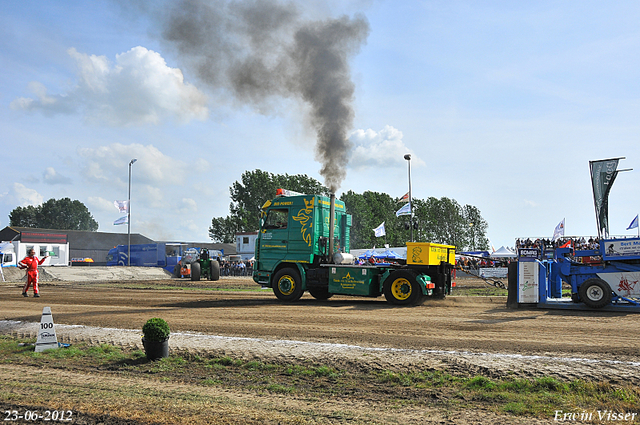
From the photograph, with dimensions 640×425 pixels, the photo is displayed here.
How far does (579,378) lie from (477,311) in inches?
298

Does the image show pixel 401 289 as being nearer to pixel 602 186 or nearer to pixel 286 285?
pixel 286 285

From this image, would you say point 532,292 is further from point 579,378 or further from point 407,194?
point 407,194

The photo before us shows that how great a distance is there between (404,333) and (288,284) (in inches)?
281

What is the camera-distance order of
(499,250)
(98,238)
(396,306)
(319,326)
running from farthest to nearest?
(98,238), (499,250), (396,306), (319,326)

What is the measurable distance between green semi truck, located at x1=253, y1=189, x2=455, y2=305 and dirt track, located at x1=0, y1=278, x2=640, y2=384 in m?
0.61

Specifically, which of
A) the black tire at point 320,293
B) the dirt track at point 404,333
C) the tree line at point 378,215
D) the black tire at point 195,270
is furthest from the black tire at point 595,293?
the tree line at point 378,215

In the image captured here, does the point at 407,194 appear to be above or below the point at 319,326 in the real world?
above

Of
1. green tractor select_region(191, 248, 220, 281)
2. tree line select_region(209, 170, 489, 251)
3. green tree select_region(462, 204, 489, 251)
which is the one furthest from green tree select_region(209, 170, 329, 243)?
green tractor select_region(191, 248, 220, 281)

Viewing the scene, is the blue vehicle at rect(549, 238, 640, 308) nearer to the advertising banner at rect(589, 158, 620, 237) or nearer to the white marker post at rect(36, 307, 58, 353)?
the advertising banner at rect(589, 158, 620, 237)

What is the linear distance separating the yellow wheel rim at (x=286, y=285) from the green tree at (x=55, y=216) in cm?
12877

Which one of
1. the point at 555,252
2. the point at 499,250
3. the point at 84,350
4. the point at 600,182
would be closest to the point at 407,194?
the point at 499,250

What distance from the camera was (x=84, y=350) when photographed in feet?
27.8

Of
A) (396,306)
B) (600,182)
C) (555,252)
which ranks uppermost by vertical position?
(600,182)

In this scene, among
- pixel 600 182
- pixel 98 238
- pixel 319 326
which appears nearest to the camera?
pixel 319 326
